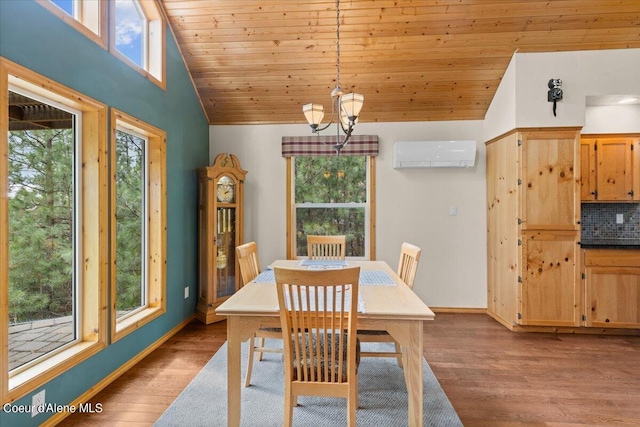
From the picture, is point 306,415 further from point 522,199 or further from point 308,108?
point 522,199

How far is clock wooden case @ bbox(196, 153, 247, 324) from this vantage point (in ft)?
11.4

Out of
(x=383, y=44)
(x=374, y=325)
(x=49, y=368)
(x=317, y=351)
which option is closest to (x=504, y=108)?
(x=383, y=44)

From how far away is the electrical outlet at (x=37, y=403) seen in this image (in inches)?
66.4

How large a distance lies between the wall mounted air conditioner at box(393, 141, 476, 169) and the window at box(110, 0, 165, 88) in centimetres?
256

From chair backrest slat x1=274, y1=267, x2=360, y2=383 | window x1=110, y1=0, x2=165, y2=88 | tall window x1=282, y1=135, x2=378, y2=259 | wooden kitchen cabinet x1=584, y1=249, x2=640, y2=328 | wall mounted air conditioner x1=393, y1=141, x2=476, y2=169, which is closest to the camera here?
chair backrest slat x1=274, y1=267, x2=360, y2=383

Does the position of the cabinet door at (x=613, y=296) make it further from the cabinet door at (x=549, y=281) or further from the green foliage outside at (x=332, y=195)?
the green foliage outside at (x=332, y=195)

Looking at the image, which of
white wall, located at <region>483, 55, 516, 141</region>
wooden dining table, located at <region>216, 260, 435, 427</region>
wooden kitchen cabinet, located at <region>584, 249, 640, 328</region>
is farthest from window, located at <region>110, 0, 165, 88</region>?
wooden kitchen cabinet, located at <region>584, 249, 640, 328</region>

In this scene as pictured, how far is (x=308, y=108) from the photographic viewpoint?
6.75 feet

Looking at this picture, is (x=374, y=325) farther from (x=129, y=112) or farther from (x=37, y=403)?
(x=129, y=112)

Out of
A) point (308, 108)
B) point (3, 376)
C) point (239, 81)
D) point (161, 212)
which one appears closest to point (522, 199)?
point (308, 108)

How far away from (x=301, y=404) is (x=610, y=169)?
375cm

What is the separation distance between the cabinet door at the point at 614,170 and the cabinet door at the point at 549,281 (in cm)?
77

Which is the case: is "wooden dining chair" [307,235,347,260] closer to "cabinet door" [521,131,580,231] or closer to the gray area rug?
the gray area rug

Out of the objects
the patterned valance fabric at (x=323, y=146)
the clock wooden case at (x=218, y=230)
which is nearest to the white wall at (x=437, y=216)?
the patterned valance fabric at (x=323, y=146)
